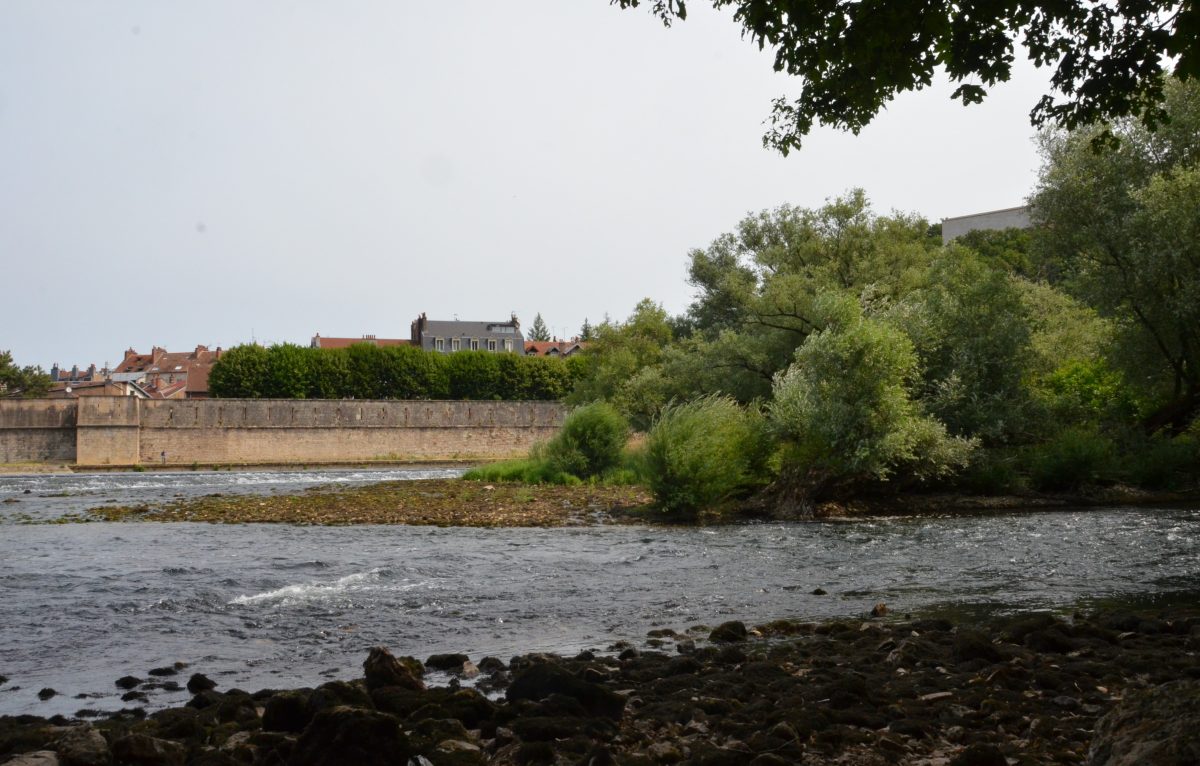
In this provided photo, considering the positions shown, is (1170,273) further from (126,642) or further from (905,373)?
(126,642)

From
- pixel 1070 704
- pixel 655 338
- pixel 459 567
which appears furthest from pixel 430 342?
Answer: pixel 1070 704

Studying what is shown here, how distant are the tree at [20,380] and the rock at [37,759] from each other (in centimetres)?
7683

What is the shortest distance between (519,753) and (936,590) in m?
8.01

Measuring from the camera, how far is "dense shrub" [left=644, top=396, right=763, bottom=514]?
22531mm

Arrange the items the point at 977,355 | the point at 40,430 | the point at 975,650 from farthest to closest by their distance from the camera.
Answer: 1. the point at 40,430
2. the point at 977,355
3. the point at 975,650

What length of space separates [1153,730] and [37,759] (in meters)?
5.09

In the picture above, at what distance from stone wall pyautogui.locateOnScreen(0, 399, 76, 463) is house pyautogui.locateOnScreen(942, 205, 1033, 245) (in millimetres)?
59559

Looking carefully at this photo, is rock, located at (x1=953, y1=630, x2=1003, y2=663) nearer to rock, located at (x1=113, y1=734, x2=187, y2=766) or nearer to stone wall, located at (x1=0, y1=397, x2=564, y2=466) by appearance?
rock, located at (x1=113, y1=734, x2=187, y2=766)

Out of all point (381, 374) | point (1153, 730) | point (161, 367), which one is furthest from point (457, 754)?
point (161, 367)

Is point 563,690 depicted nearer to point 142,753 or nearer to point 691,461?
point 142,753

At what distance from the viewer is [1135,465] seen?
1014 inches

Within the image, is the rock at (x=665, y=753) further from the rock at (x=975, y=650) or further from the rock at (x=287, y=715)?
the rock at (x=975, y=650)

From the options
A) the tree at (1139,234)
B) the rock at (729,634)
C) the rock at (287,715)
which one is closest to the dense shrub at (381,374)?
the tree at (1139,234)

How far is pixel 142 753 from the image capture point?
5.29 metres
